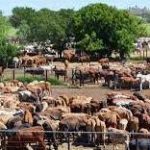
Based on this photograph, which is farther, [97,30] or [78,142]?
[97,30]

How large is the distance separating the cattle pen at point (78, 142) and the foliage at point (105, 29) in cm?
2565

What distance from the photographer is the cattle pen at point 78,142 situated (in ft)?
60.7

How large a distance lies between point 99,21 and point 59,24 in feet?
16.7

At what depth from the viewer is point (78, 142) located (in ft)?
66.3

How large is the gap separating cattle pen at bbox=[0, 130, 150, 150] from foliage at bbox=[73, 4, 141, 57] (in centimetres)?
2565

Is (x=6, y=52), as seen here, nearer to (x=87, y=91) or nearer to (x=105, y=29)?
(x=87, y=91)

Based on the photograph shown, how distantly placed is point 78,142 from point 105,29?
89.8 ft

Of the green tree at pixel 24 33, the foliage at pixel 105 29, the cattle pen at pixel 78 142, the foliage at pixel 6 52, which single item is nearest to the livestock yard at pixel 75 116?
the cattle pen at pixel 78 142

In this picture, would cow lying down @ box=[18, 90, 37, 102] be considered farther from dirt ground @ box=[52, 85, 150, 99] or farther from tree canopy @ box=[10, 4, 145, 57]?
tree canopy @ box=[10, 4, 145, 57]

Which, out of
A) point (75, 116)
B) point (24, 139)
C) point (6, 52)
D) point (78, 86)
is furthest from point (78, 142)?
point (6, 52)

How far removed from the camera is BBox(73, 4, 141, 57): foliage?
4556 centimetres

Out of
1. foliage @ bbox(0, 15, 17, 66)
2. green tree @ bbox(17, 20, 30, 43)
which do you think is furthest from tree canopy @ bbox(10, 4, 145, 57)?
foliage @ bbox(0, 15, 17, 66)

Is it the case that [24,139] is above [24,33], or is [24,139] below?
below

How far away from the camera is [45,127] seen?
2036 cm
